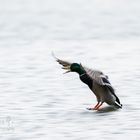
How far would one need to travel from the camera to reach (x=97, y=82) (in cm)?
1522

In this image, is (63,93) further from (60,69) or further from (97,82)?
(60,69)

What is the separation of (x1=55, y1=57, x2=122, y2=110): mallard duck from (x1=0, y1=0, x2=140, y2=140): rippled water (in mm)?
211

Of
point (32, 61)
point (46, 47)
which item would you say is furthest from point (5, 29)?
point (32, 61)

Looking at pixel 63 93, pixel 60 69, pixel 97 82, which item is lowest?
pixel 60 69

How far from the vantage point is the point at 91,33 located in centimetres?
2864

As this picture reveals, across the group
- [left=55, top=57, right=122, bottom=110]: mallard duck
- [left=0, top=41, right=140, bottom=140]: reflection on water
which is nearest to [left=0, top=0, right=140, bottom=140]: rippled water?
[left=0, top=41, right=140, bottom=140]: reflection on water

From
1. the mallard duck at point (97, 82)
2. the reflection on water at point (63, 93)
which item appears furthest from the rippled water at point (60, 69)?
the mallard duck at point (97, 82)

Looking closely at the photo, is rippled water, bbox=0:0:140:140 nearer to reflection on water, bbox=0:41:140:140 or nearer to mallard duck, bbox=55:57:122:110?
reflection on water, bbox=0:41:140:140

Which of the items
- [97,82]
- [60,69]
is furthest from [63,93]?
[60,69]

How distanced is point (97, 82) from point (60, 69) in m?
6.19

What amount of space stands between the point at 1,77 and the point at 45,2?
1925 centimetres

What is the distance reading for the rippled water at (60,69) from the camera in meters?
14.7

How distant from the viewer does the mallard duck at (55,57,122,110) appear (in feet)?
49.9

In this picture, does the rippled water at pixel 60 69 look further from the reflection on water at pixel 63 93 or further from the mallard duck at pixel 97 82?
the mallard duck at pixel 97 82
